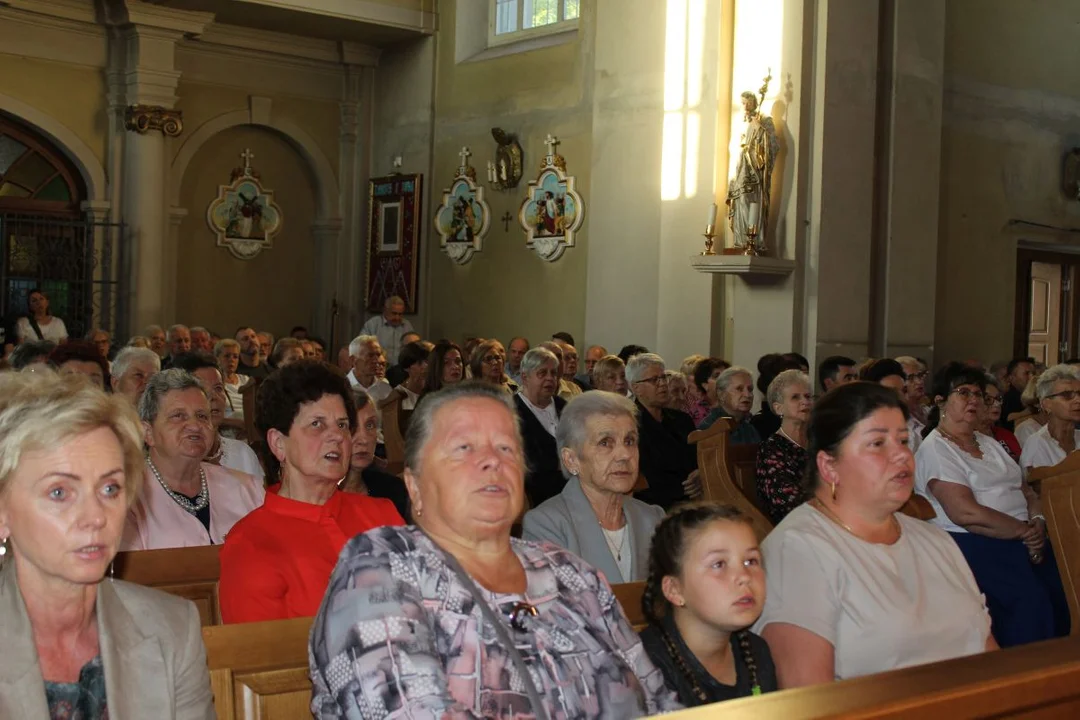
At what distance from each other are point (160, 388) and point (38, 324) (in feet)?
30.7

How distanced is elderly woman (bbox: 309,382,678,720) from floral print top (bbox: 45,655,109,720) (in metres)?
0.38

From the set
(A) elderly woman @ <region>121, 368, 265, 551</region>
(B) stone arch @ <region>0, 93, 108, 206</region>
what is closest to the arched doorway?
(B) stone arch @ <region>0, 93, 108, 206</region>

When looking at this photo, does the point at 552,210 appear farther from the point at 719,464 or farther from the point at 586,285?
the point at 719,464

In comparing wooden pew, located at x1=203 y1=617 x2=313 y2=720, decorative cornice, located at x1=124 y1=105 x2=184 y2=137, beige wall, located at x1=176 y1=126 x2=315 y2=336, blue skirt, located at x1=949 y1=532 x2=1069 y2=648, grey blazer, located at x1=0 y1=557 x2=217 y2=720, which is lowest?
blue skirt, located at x1=949 y1=532 x2=1069 y2=648

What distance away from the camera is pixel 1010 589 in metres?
5.71

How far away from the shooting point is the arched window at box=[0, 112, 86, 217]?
561 inches

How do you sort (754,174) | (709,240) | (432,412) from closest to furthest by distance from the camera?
(432,412) < (754,174) < (709,240)

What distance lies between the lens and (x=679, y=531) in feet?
10.9

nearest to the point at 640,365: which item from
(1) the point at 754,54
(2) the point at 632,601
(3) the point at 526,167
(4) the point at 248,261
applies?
(2) the point at 632,601

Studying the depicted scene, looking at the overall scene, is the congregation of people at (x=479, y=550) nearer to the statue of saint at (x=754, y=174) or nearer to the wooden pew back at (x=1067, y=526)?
the wooden pew back at (x=1067, y=526)

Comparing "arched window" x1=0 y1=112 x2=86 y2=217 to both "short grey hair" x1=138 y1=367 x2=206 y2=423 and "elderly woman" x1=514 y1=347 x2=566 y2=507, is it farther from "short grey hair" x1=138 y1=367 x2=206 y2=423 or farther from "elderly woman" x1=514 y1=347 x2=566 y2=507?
"short grey hair" x1=138 y1=367 x2=206 y2=423

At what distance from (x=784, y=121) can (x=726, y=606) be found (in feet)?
28.7

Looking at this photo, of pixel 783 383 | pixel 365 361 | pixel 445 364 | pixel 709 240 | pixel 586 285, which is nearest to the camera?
pixel 783 383

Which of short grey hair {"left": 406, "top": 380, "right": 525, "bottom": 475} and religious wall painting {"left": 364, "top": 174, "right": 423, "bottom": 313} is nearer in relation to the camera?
short grey hair {"left": 406, "top": 380, "right": 525, "bottom": 475}
